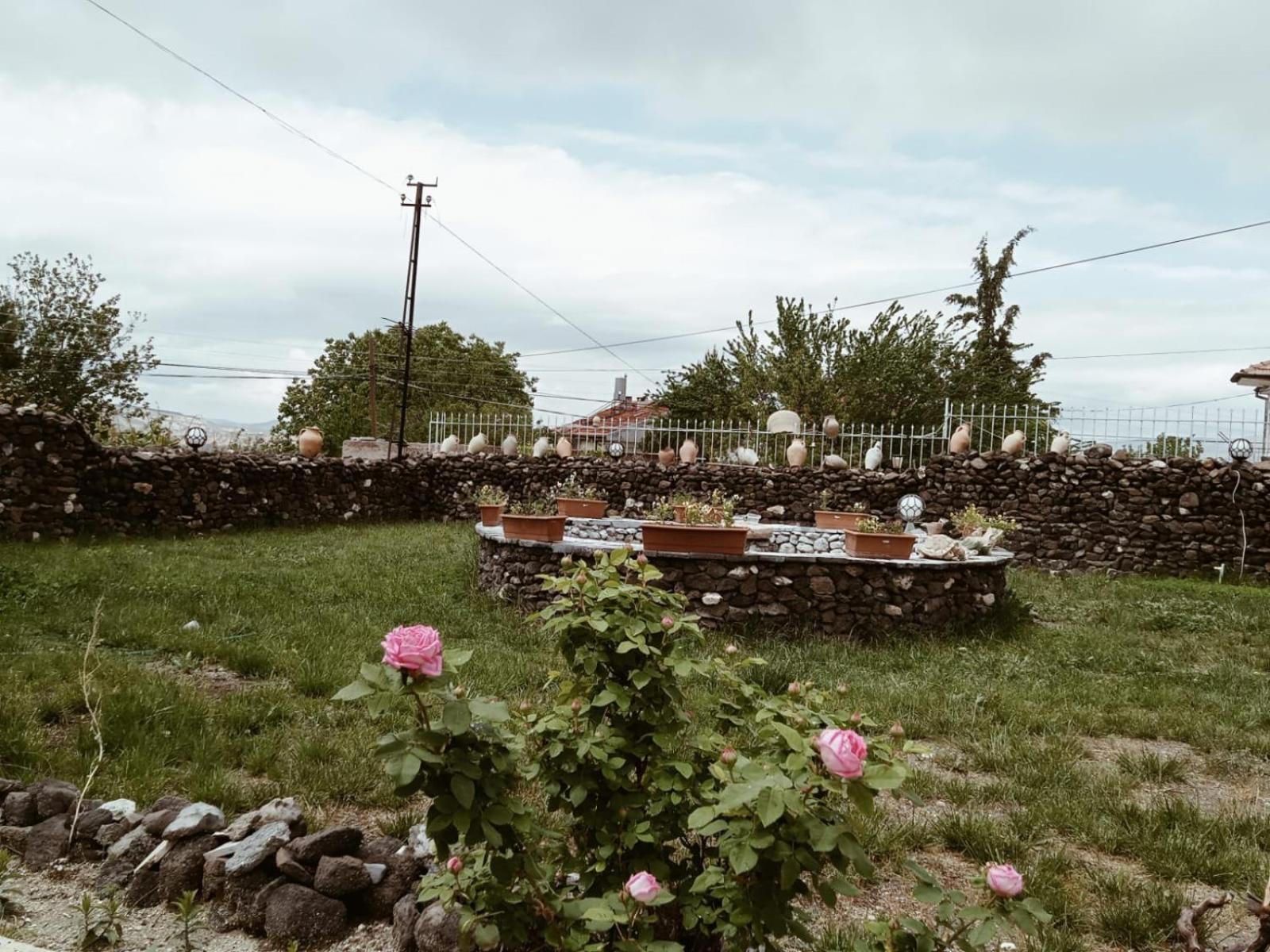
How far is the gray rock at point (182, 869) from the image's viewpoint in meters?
2.21

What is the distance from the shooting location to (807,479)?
1320 centimetres

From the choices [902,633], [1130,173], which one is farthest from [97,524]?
[1130,173]

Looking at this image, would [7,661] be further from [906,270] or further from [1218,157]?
[906,270]

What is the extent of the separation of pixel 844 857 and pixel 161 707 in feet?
11.0

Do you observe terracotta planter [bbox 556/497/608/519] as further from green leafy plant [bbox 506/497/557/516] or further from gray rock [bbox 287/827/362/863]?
gray rock [bbox 287/827/362/863]

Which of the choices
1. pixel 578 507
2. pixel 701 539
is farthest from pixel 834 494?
pixel 701 539

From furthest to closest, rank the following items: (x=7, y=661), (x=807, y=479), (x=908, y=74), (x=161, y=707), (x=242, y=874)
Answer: (x=807, y=479) → (x=908, y=74) → (x=7, y=661) → (x=161, y=707) → (x=242, y=874)

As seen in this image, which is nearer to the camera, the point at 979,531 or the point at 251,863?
the point at 251,863

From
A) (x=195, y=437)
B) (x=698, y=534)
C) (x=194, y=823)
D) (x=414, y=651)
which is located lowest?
(x=194, y=823)

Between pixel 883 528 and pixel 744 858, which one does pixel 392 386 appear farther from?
pixel 744 858

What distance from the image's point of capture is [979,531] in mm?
8812

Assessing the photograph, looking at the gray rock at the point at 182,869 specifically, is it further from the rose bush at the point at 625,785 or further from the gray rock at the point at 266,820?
the rose bush at the point at 625,785

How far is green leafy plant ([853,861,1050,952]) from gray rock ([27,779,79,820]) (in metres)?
2.48

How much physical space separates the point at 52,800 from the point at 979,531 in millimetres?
8445
